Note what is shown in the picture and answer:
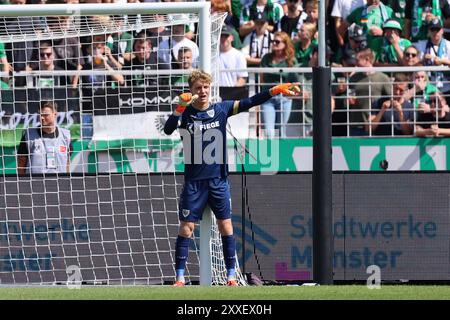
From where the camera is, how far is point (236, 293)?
10430mm

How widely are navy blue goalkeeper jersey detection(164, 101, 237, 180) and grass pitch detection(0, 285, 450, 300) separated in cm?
172

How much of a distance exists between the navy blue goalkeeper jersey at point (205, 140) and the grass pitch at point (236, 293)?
1.72 m

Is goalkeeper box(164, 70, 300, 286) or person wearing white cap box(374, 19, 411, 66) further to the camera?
person wearing white cap box(374, 19, 411, 66)

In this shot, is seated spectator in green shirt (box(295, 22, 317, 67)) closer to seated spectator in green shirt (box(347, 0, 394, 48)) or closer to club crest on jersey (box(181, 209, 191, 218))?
seated spectator in green shirt (box(347, 0, 394, 48))

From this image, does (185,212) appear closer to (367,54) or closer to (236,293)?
(236,293)

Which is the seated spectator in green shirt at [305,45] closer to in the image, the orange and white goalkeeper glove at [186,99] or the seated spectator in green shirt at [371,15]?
the seated spectator in green shirt at [371,15]

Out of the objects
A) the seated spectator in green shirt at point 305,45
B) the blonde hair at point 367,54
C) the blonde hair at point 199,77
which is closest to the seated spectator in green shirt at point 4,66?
the blonde hair at point 199,77

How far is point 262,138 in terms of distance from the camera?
48.9 feet

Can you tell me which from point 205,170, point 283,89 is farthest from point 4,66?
point 283,89

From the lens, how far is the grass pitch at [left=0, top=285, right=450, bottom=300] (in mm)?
10047

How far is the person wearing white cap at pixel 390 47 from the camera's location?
1673cm

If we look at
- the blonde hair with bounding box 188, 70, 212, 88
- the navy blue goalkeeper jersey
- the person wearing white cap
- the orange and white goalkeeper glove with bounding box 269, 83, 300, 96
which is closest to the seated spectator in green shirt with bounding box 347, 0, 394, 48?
the person wearing white cap

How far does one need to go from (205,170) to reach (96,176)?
2333 mm

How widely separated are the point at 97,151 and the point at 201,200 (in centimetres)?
230
